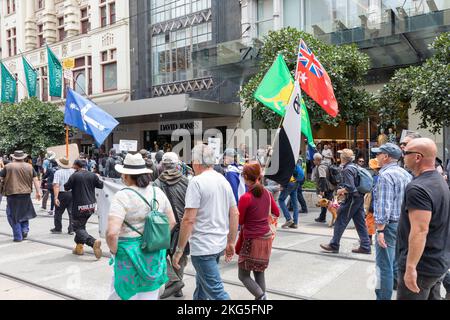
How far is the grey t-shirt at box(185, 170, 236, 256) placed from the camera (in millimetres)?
4215

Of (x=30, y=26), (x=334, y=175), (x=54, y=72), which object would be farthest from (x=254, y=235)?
(x=30, y=26)

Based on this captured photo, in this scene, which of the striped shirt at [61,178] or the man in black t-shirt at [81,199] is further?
the striped shirt at [61,178]

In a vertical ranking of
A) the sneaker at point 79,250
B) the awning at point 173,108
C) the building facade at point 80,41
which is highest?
the building facade at point 80,41

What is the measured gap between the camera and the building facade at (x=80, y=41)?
92.7 ft

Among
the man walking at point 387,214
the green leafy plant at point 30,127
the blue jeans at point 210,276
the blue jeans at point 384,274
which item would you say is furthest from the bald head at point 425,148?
the green leafy plant at point 30,127

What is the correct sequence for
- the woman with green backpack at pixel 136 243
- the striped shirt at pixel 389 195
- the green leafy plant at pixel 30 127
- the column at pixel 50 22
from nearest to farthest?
the woman with green backpack at pixel 136 243, the striped shirt at pixel 389 195, the green leafy plant at pixel 30 127, the column at pixel 50 22

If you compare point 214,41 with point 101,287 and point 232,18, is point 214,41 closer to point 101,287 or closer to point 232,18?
point 232,18

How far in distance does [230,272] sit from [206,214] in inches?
95.8

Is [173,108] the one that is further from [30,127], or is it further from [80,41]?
[80,41]

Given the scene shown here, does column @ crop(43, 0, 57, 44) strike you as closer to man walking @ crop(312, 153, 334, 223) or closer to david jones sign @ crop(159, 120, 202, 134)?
david jones sign @ crop(159, 120, 202, 134)

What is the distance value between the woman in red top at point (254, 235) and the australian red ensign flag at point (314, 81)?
4.01 meters

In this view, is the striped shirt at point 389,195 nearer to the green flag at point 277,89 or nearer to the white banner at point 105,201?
the green flag at point 277,89

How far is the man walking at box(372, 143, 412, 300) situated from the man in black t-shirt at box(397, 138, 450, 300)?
1.23 m

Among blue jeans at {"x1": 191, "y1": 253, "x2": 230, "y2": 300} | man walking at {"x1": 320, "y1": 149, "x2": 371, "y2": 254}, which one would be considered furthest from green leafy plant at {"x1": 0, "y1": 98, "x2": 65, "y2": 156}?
blue jeans at {"x1": 191, "y1": 253, "x2": 230, "y2": 300}
